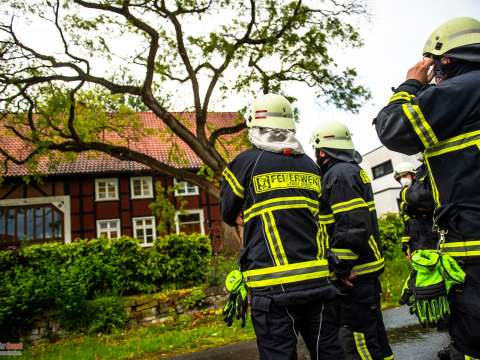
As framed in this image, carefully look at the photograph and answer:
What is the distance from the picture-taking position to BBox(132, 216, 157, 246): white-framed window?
24.7 metres

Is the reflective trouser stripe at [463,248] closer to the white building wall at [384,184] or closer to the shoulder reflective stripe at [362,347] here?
the shoulder reflective stripe at [362,347]

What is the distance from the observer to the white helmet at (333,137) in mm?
3811

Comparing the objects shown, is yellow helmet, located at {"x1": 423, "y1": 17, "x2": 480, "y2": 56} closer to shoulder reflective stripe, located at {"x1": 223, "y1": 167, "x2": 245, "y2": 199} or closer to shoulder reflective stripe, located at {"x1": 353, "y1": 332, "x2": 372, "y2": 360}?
shoulder reflective stripe, located at {"x1": 223, "y1": 167, "x2": 245, "y2": 199}

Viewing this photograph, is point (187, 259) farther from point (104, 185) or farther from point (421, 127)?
point (104, 185)

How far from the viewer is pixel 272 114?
9.42 feet

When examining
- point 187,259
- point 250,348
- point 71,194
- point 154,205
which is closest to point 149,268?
point 187,259

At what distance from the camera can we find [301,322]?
2543 millimetres

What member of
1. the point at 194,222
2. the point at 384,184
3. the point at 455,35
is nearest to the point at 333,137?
the point at 455,35

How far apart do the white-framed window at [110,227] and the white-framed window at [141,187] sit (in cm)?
191

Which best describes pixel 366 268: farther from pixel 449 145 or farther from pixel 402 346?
pixel 402 346

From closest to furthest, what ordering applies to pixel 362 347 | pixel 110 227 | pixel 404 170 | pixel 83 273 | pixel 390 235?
pixel 362 347 → pixel 404 170 → pixel 83 273 → pixel 390 235 → pixel 110 227

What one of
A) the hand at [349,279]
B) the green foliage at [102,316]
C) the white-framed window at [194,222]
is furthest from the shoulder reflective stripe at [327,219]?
the white-framed window at [194,222]

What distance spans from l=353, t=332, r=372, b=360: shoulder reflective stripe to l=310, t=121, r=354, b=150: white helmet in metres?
1.63

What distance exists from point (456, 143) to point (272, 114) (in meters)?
1.24
